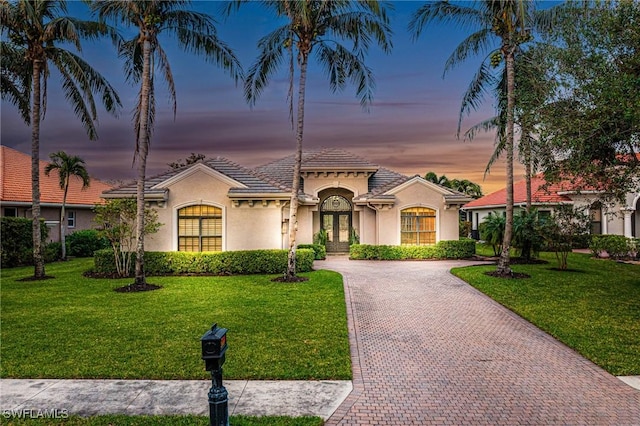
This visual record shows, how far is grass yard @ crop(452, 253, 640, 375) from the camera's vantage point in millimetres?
7152

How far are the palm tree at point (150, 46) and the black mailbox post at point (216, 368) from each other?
33.6 feet

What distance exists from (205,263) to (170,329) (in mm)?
7985

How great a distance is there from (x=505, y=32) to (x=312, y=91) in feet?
25.6

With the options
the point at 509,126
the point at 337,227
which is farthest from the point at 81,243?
the point at 509,126

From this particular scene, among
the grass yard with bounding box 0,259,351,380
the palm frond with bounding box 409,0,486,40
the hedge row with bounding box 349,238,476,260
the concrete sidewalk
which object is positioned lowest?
the concrete sidewalk

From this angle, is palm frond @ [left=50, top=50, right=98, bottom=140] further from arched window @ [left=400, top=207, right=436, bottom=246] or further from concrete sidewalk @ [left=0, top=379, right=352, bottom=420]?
arched window @ [left=400, top=207, right=436, bottom=246]

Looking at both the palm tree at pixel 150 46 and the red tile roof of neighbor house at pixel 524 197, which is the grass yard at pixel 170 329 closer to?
the palm tree at pixel 150 46

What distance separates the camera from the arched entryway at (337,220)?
24.8 meters

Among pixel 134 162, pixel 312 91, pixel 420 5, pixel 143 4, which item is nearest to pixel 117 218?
pixel 134 162

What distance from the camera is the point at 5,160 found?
2527 cm

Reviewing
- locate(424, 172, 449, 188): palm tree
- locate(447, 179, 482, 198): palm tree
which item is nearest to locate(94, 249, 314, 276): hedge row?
locate(424, 172, 449, 188): palm tree

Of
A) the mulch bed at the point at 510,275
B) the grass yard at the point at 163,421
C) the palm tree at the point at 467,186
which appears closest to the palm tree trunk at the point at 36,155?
the grass yard at the point at 163,421

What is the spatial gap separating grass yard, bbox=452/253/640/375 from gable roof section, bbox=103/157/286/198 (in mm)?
9147

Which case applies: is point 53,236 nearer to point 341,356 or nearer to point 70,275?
point 70,275
